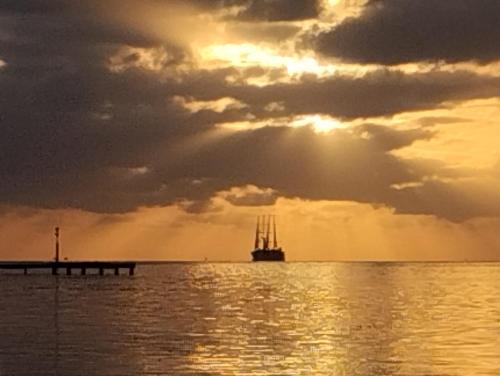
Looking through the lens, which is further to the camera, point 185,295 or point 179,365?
point 185,295

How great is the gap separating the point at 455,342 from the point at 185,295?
72.6 meters

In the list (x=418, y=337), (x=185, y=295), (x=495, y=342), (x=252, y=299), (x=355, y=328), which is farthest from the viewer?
(x=185, y=295)

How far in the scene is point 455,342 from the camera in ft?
217

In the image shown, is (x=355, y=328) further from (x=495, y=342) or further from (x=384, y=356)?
(x=384, y=356)

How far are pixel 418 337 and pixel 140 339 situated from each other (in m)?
16.5

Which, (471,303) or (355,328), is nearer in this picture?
(355,328)

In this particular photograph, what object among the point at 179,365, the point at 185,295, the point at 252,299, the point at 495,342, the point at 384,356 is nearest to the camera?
the point at 179,365

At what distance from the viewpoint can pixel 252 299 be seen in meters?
125

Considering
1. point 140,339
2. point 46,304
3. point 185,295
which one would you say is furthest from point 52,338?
point 185,295

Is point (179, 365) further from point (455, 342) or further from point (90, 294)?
point (90, 294)

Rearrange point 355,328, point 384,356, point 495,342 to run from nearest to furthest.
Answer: point 384,356
point 495,342
point 355,328

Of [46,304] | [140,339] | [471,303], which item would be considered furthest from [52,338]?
[471,303]

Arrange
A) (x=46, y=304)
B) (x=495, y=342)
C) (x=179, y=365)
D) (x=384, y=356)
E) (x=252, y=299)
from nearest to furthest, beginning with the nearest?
(x=179, y=365), (x=384, y=356), (x=495, y=342), (x=46, y=304), (x=252, y=299)

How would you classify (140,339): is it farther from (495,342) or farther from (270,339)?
(495,342)
